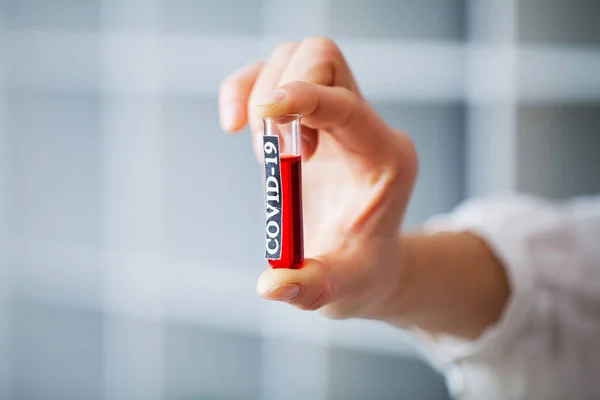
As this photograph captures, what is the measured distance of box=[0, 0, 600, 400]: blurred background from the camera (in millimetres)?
2076

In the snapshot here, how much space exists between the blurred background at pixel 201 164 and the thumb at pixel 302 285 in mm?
1336

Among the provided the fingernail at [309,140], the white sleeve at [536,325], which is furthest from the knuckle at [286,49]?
the white sleeve at [536,325]

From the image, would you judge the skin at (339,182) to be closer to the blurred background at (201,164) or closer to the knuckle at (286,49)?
the knuckle at (286,49)

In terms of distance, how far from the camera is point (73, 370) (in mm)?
3098

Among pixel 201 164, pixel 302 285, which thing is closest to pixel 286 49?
pixel 302 285

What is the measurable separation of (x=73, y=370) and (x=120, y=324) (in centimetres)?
33

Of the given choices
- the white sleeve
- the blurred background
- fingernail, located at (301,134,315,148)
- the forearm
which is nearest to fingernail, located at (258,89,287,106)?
fingernail, located at (301,134,315,148)

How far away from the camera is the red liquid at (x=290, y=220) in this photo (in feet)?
2.69

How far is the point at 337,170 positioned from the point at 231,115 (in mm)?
150

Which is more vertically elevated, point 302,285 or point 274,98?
point 274,98

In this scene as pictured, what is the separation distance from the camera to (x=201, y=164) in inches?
106

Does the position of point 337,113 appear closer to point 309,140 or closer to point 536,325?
point 309,140

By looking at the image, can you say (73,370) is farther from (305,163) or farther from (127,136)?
(305,163)

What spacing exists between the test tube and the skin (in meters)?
0.02
